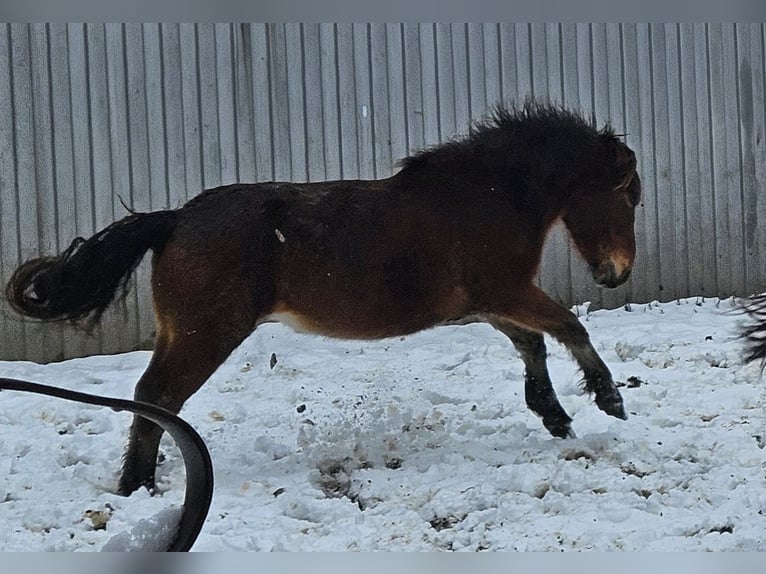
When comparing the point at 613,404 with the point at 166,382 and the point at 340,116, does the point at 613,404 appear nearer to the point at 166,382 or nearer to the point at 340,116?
the point at 166,382

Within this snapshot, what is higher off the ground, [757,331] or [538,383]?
[757,331]

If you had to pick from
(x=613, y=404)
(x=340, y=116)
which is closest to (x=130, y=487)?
(x=613, y=404)

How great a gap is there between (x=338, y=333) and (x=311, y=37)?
2.25 metres

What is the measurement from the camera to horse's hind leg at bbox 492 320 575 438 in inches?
154

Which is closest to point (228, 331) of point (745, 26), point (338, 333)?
point (338, 333)

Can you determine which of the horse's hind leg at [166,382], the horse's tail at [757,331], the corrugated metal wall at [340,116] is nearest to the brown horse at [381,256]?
the horse's hind leg at [166,382]

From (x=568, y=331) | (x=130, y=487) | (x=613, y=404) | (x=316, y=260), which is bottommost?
(x=130, y=487)

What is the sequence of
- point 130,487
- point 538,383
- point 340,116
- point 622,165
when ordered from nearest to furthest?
point 130,487 → point 538,383 → point 622,165 → point 340,116

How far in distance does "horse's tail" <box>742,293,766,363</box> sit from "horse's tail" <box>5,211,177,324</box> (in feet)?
7.47

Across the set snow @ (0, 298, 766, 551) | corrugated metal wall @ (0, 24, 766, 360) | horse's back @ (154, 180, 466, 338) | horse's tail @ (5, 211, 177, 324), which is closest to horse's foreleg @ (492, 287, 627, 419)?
snow @ (0, 298, 766, 551)

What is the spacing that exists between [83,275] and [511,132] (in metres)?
1.97

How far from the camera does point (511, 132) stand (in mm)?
4137

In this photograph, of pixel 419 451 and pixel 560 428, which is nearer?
pixel 419 451

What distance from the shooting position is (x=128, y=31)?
5.16 m
